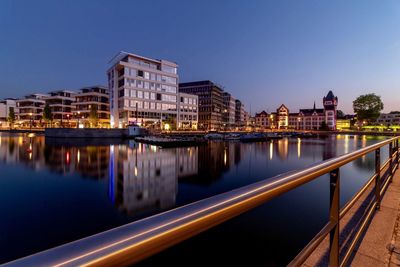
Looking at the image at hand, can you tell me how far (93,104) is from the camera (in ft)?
275

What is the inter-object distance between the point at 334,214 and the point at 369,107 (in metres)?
137

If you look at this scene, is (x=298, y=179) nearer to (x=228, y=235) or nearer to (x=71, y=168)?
(x=228, y=235)

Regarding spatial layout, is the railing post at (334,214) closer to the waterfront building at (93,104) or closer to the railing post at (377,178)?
the railing post at (377,178)

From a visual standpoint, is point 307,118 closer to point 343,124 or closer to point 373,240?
point 343,124

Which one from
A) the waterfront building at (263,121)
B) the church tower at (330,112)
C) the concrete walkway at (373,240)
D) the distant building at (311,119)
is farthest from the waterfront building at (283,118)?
the concrete walkway at (373,240)

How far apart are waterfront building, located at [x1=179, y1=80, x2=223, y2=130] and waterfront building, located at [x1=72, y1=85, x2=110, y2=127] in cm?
4457

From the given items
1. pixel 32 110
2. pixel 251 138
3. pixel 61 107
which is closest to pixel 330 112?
pixel 251 138

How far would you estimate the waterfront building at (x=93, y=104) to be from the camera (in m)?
84.5

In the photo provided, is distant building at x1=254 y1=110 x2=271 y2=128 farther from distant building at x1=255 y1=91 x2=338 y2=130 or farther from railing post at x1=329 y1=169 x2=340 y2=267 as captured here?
railing post at x1=329 y1=169 x2=340 y2=267

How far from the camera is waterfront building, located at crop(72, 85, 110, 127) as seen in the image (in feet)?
277

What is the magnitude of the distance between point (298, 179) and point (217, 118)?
120m

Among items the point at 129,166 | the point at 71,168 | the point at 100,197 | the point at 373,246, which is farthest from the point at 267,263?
the point at 71,168

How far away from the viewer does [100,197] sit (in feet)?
52.2

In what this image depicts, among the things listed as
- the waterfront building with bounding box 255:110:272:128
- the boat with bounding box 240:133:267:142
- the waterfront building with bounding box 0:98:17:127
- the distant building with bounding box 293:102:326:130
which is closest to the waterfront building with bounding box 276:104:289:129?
the waterfront building with bounding box 255:110:272:128
